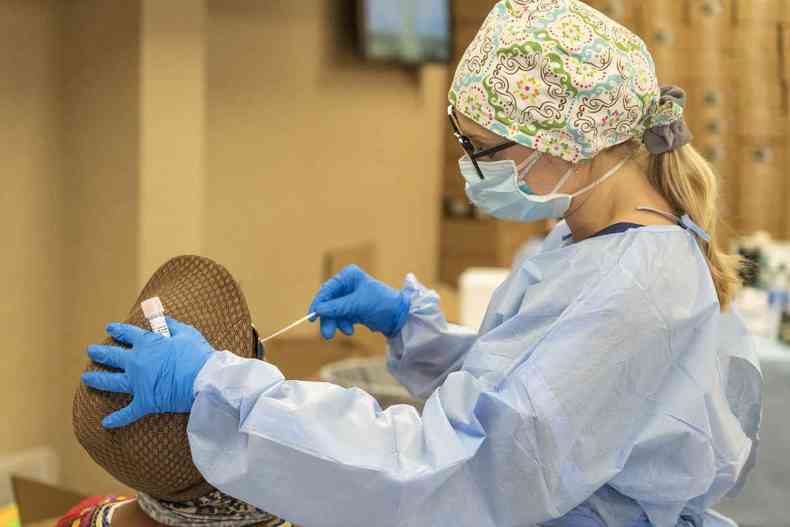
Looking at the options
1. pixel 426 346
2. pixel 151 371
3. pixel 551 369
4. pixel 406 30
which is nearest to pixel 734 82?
pixel 406 30

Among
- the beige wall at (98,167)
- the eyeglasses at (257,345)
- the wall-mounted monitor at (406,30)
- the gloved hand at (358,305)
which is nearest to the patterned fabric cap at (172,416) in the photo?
the eyeglasses at (257,345)

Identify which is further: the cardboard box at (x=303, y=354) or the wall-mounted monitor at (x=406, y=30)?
the wall-mounted monitor at (x=406, y=30)

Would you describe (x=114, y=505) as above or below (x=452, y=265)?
above

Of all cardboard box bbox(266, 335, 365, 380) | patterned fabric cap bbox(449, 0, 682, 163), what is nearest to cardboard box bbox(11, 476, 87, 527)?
patterned fabric cap bbox(449, 0, 682, 163)

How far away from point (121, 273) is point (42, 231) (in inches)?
10.3

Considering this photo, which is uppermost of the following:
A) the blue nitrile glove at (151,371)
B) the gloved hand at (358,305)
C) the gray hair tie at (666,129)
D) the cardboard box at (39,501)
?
the gray hair tie at (666,129)

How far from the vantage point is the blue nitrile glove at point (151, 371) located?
1.18m

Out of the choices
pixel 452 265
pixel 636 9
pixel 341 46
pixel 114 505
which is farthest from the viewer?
pixel 452 265

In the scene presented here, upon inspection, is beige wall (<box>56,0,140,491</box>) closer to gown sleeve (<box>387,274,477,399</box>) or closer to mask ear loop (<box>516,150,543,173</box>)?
gown sleeve (<box>387,274,477,399</box>)

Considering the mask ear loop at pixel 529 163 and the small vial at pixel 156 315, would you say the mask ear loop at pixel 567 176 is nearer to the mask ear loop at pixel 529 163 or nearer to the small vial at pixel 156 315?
the mask ear loop at pixel 529 163

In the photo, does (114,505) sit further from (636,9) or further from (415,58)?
(415,58)

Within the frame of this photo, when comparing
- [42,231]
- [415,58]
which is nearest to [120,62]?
[42,231]

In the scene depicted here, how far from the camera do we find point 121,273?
2.72 m

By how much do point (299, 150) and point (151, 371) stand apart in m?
2.76
